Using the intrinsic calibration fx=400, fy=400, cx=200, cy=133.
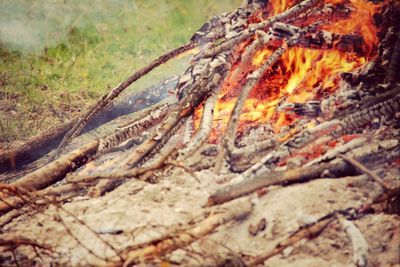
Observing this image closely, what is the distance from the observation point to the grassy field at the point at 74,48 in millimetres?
5203

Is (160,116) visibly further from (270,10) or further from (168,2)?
(168,2)

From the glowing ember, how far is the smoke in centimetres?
380

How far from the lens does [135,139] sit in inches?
159

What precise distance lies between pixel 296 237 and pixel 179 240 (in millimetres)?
672

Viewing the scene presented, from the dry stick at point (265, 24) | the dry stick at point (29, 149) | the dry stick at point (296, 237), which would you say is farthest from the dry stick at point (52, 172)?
the dry stick at point (296, 237)

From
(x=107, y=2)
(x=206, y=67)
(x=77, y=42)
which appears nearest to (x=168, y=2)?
(x=107, y=2)

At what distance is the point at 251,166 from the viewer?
2914 mm

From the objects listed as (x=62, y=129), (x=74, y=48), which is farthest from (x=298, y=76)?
(x=74, y=48)

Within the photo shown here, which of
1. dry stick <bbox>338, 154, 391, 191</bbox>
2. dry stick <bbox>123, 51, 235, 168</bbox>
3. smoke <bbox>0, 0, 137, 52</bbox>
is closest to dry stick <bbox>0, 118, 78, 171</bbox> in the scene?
dry stick <bbox>123, 51, 235, 168</bbox>

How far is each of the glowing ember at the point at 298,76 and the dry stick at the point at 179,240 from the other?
1130mm

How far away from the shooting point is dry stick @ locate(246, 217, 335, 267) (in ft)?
7.23

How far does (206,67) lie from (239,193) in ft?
4.99

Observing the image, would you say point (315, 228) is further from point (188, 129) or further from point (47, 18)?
point (47, 18)

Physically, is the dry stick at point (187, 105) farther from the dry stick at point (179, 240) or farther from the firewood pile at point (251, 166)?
the dry stick at point (179, 240)
